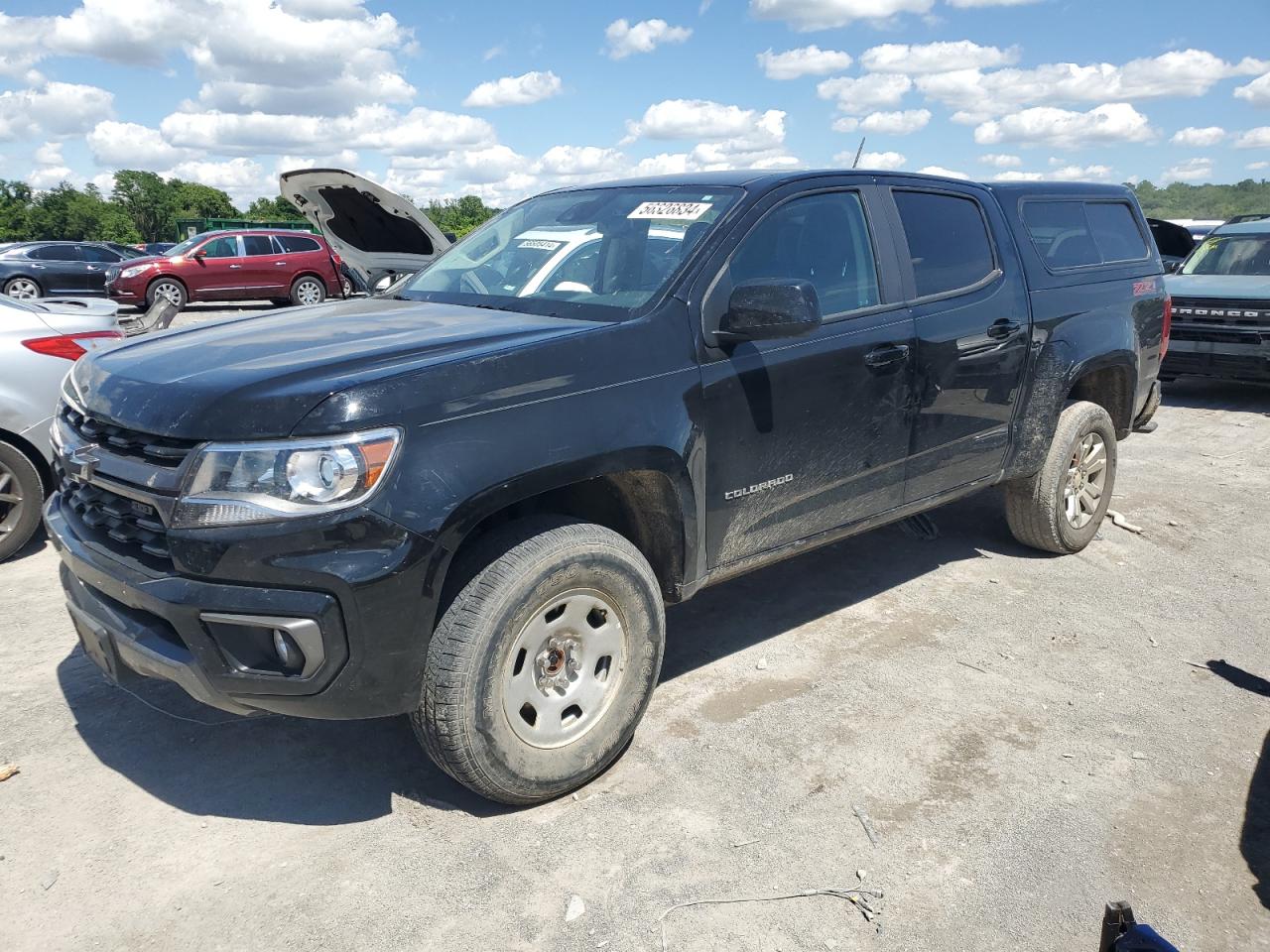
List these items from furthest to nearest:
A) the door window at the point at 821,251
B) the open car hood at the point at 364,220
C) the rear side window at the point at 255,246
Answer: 1. the rear side window at the point at 255,246
2. the open car hood at the point at 364,220
3. the door window at the point at 821,251

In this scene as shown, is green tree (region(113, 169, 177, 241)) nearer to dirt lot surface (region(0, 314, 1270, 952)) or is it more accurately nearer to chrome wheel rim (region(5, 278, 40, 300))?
chrome wheel rim (region(5, 278, 40, 300))

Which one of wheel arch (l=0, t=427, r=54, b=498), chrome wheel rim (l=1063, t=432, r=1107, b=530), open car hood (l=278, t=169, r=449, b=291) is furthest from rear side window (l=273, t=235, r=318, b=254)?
chrome wheel rim (l=1063, t=432, r=1107, b=530)

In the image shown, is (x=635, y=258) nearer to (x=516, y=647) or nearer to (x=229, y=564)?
(x=516, y=647)

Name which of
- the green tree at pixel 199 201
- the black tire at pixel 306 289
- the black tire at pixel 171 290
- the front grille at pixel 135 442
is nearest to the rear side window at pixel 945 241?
the front grille at pixel 135 442

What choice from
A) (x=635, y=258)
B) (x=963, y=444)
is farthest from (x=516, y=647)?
(x=963, y=444)

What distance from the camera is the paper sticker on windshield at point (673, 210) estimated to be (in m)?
3.57

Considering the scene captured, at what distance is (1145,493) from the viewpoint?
664cm

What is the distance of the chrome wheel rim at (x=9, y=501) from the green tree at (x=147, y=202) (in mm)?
81018

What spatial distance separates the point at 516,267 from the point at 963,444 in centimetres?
205

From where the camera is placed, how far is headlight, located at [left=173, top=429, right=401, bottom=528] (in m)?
2.49

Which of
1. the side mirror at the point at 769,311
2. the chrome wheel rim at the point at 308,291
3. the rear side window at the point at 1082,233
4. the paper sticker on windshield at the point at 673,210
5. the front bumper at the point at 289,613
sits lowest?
the chrome wheel rim at the point at 308,291

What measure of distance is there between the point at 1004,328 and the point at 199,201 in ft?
332

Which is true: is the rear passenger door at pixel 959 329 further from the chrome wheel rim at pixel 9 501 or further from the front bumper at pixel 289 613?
the chrome wheel rim at pixel 9 501

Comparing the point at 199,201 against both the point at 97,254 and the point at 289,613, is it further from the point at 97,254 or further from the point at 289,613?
the point at 289,613
